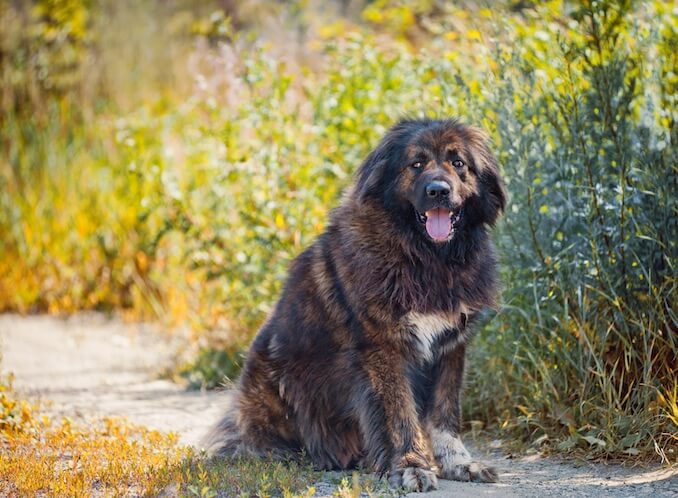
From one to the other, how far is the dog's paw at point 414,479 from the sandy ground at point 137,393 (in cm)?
6

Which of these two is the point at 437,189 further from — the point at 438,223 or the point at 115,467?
the point at 115,467

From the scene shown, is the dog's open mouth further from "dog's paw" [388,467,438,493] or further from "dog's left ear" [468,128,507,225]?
"dog's paw" [388,467,438,493]

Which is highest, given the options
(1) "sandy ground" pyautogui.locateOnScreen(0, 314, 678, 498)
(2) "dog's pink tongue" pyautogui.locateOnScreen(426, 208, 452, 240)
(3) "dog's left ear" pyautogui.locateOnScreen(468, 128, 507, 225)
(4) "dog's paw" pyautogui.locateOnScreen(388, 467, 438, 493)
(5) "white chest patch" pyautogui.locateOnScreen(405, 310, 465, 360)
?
(3) "dog's left ear" pyautogui.locateOnScreen(468, 128, 507, 225)

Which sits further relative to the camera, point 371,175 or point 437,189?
point 371,175

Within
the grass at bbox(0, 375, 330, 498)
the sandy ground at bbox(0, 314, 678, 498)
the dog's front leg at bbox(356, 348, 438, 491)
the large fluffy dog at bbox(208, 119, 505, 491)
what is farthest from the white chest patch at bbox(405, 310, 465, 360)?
the grass at bbox(0, 375, 330, 498)

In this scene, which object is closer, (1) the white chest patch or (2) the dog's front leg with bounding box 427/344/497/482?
(1) the white chest patch

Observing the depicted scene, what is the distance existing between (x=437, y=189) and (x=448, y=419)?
1.10 m

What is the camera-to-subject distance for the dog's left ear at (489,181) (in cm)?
414

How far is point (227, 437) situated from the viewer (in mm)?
4242

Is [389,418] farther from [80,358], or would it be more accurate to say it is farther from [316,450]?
[80,358]

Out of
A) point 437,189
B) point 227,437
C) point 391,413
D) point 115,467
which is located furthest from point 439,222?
point 115,467

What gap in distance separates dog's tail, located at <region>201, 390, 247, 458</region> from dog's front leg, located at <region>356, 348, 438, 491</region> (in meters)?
0.71

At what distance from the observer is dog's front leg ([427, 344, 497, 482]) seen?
159 inches

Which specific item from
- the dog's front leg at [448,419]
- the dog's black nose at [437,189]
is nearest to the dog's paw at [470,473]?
the dog's front leg at [448,419]
